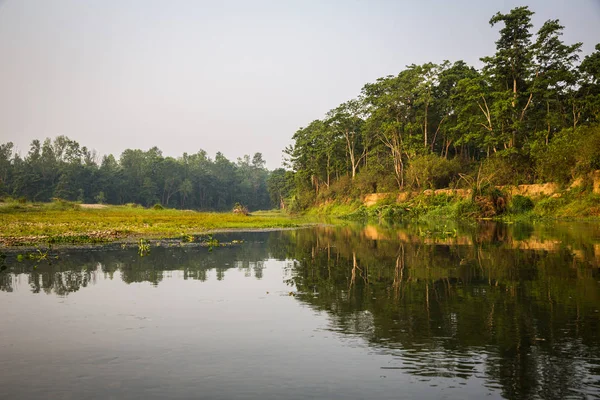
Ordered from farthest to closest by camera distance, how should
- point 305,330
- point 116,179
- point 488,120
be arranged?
point 116,179 → point 488,120 → point 305,330

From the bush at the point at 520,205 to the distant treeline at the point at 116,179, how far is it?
8890cm

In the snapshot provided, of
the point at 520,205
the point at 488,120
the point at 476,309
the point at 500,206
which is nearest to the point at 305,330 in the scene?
the point at 476,309

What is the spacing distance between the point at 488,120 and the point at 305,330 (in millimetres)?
49214

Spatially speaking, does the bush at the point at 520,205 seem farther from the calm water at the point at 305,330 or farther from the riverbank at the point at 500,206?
the calm water at the point at 305,330

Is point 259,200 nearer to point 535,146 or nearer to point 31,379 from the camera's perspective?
point 535,146

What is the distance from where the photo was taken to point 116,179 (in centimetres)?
12425

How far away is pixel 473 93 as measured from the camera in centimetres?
5272

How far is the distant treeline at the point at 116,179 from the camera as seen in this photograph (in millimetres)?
112875

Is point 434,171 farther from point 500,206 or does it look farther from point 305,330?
point 305,330

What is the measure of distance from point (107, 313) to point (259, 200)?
556ft

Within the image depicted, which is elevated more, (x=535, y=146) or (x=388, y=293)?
(x=535, y=146)

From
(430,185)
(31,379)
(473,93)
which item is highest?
(473,93)

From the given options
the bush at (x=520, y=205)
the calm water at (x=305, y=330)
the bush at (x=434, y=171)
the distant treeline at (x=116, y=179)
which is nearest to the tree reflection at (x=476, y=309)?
the calm water at (x=305, y=330)

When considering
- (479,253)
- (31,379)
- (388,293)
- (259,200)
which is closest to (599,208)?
(479,253)
